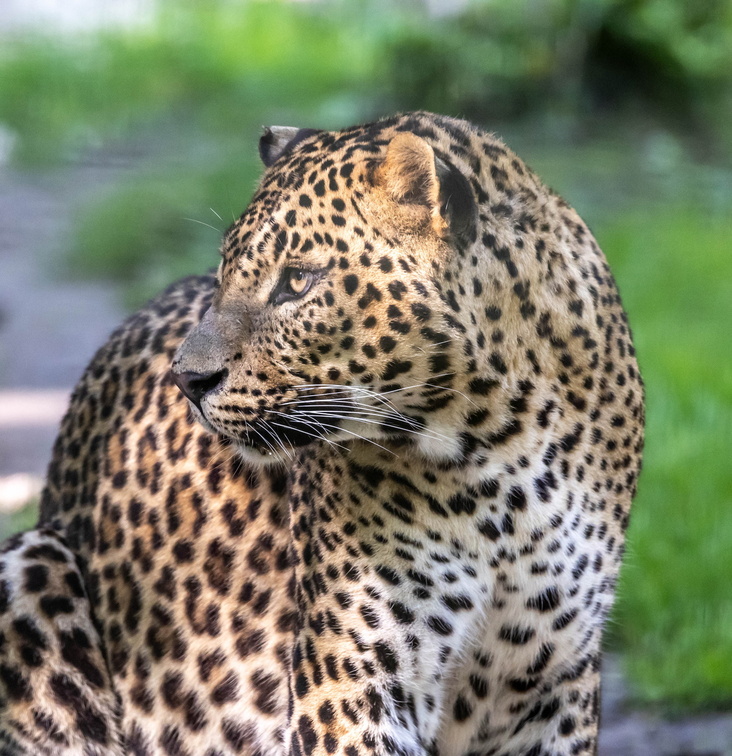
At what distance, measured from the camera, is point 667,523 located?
6.74 m

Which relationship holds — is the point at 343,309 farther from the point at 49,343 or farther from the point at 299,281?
the point at 49,343

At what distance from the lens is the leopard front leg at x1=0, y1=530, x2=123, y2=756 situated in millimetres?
3988

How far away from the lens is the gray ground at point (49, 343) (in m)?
5.36

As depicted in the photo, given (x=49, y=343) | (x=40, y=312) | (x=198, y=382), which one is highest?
(x=40, y=312)

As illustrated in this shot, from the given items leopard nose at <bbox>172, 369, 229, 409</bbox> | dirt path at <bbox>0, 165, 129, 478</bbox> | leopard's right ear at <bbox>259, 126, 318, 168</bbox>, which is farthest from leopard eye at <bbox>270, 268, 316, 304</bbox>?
dirt path at <bbox>0, 165, 129, 478</bbox>

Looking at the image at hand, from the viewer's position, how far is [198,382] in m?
3.33

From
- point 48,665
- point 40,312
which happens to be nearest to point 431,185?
point 48,665

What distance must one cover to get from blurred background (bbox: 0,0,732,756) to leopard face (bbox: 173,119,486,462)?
10.4 feet

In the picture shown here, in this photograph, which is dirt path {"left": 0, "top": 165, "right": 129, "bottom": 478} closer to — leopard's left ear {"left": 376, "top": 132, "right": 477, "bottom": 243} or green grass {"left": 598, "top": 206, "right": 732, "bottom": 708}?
green grass {"left": 598, "top": 206, "right": 732, "bottom": 708}

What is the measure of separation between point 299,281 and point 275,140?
2.28 feet

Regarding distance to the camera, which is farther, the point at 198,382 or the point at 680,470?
the point at 680,470

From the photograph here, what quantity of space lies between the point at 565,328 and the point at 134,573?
5.31 ft

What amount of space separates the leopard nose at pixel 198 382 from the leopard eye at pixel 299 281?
0.90 ft

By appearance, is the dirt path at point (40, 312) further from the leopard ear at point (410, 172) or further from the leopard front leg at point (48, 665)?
the leopard ear at point (410, 172)
